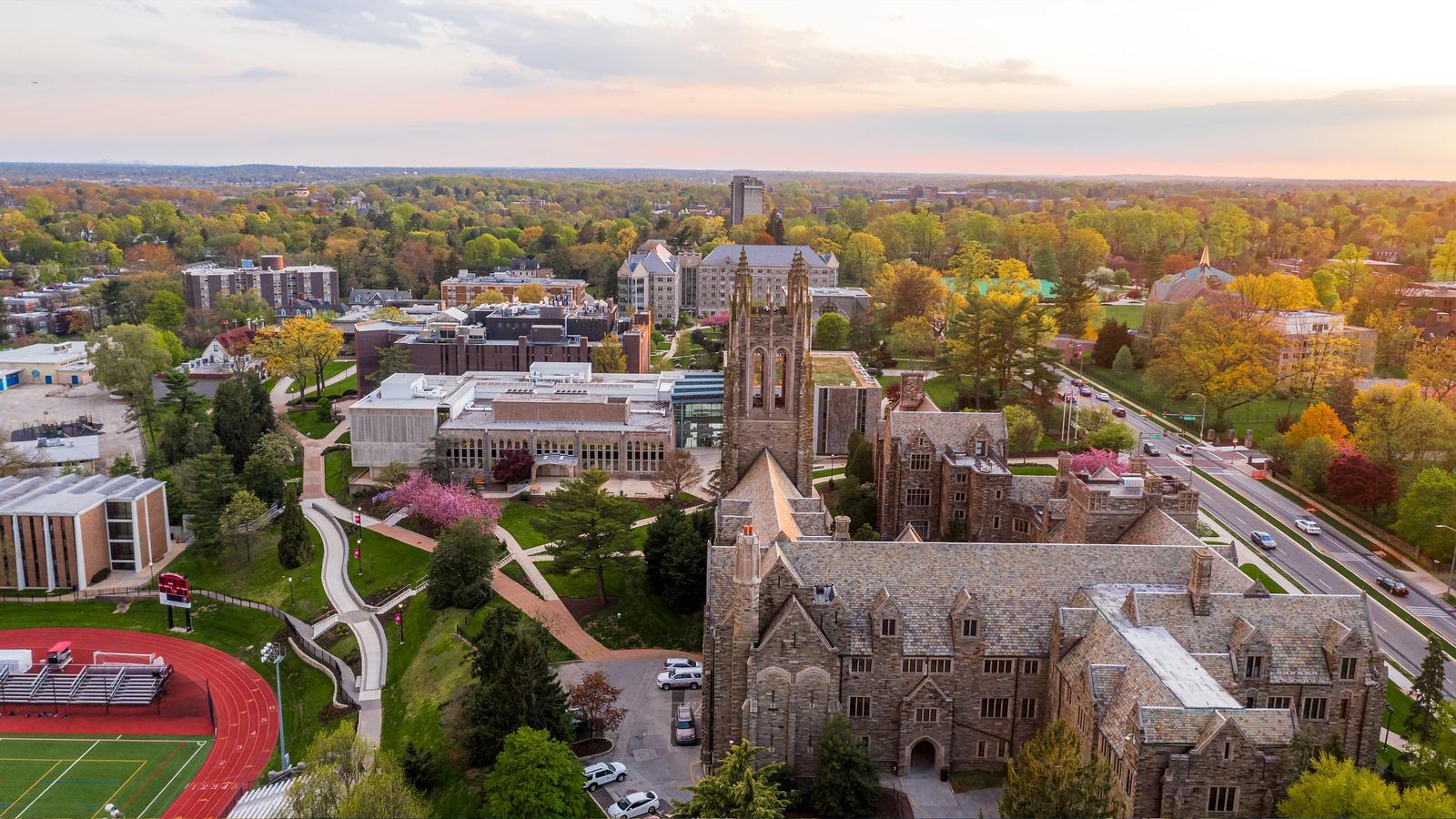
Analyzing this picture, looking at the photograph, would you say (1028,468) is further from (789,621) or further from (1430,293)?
(1430,293)

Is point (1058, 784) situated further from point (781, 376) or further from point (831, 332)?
point (831, 332)

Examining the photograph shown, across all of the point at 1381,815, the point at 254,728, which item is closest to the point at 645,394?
the point at 254,728

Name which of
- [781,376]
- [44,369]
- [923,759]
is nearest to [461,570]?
[781,376]

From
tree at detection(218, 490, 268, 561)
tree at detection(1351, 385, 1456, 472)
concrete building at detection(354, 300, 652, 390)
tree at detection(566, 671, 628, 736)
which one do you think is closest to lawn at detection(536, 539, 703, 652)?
tree at detection(566, 671, 628, 736)

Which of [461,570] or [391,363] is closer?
[461,570]

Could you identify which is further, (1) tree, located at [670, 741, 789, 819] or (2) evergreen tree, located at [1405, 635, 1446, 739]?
(2) evergreen tree, located at [1405, 635, 1446, 739]

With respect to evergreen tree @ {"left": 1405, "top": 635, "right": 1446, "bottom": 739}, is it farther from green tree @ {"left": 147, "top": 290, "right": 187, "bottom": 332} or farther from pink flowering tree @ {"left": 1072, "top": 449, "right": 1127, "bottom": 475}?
green tree @ {"left": 147, "top": 290, "right": 187, "bottom": 332}

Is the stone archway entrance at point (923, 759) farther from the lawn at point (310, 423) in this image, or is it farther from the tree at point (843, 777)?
the lawn at point (310, 423)
